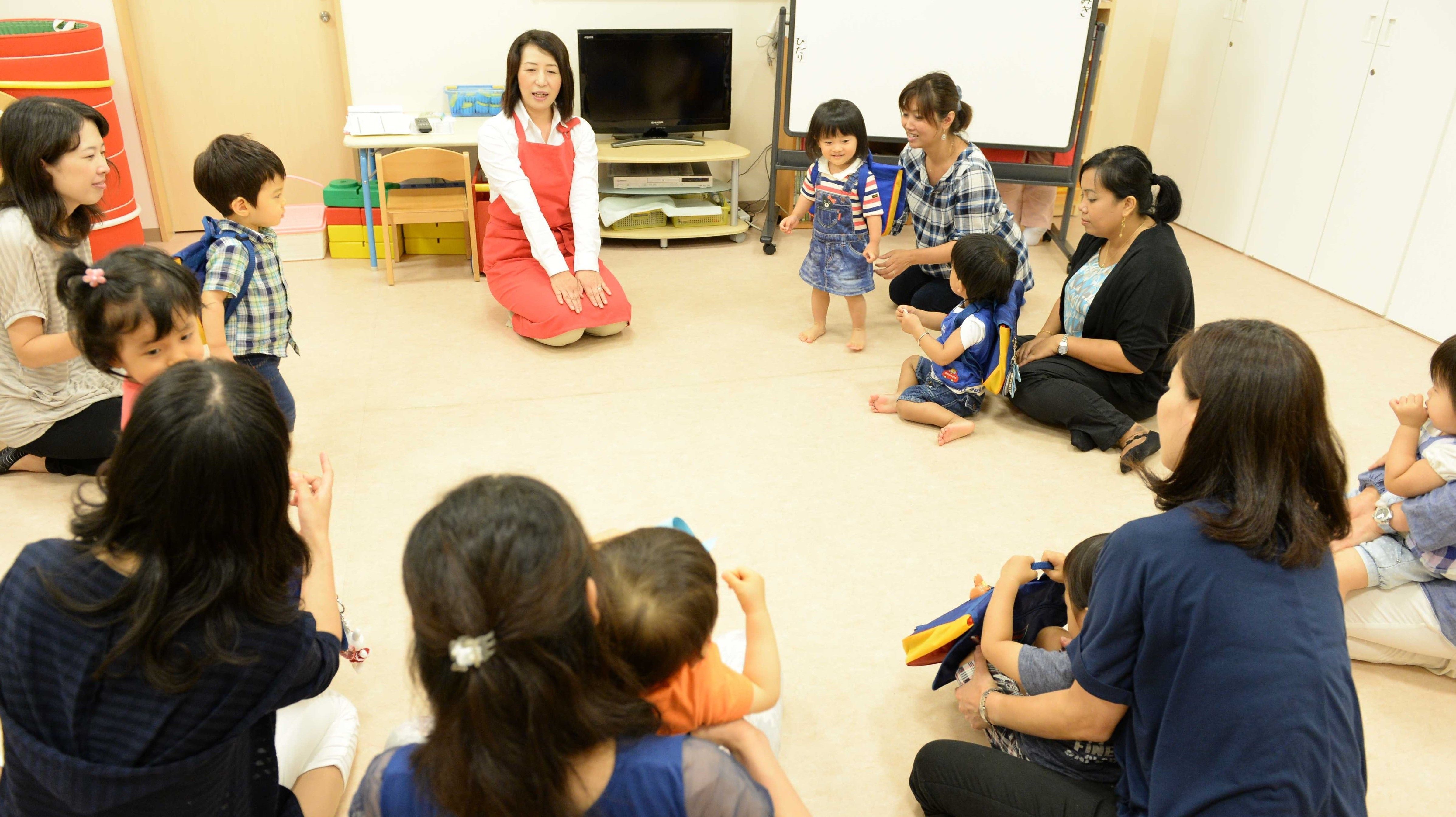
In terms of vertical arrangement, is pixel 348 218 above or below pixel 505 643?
below

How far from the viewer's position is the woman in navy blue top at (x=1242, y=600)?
1.21 metres

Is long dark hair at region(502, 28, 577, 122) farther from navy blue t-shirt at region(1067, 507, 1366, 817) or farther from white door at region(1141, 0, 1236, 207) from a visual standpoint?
white door at region(1141, 0, 1236, 207)

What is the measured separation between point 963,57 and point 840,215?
1444 millimetres

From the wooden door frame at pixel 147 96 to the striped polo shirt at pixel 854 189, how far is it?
245 cm

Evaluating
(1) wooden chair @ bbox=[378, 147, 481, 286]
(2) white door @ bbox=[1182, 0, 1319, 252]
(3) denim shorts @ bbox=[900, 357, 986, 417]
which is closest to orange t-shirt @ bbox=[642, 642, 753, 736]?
(3) denim shorts @ bbox=[900, 357, 986, 417]

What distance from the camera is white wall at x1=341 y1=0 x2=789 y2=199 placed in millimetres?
4520

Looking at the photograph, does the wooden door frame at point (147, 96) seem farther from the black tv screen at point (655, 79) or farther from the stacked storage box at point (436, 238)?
the black tv screen at point (655, 79)

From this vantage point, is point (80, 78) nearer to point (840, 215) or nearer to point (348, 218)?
point (348, 218)

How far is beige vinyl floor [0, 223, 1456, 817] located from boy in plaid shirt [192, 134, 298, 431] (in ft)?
1.34

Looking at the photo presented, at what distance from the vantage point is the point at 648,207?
4.73 m

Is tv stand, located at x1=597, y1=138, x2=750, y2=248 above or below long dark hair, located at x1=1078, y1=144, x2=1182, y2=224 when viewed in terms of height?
below

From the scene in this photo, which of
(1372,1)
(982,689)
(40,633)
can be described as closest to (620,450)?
(982,689)

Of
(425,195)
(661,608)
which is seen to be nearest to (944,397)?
(661,608)

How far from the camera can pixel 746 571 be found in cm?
144
